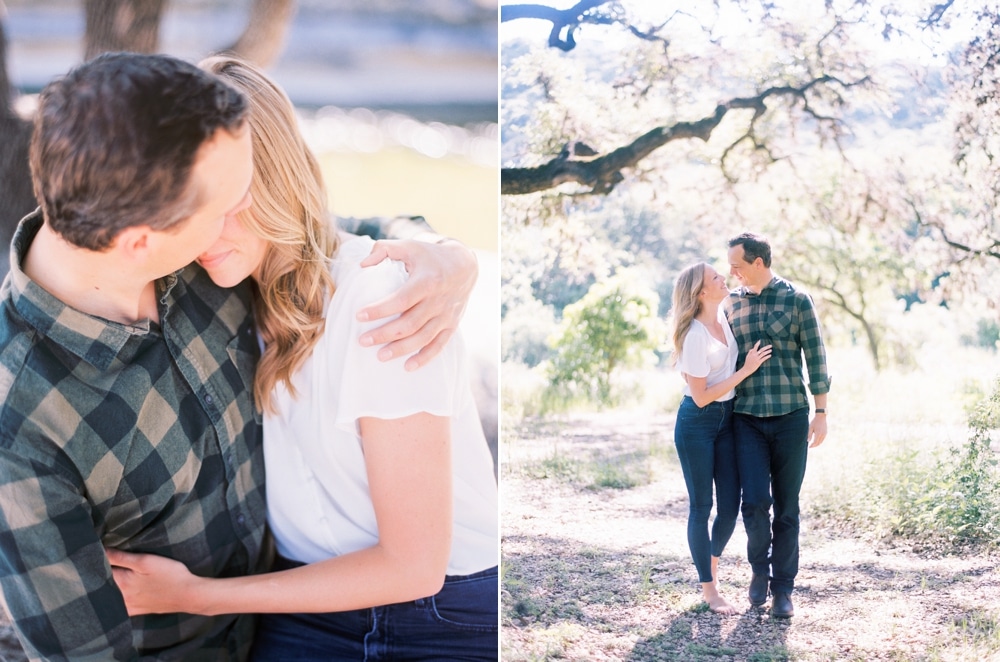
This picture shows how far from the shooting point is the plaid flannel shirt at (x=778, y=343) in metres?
1.64

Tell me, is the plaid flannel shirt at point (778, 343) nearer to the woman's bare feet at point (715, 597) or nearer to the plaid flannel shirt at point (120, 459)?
the woman's bare feet at point (715, 597)

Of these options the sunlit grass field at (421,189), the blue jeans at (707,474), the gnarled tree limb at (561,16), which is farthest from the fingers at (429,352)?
the sunlit grass field at (421,189)

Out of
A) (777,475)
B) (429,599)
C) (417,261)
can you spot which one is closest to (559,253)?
Result: (417,261)

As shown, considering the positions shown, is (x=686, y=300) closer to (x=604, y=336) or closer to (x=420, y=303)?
(x=604, y=336)

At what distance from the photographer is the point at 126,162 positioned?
3.75 ft

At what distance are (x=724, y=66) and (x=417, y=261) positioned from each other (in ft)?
2.30

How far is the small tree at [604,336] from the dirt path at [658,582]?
0.27ft

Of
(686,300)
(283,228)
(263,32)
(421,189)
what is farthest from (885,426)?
(421,189)

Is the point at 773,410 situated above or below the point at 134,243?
below

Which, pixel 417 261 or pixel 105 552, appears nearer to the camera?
pixel 105 552

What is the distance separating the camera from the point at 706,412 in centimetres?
170

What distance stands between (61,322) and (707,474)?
3.77 ft

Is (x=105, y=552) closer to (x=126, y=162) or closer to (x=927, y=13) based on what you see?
(x=126, y=162)

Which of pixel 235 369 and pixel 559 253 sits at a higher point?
pixel 559 253
